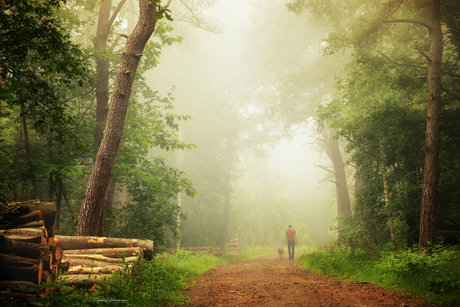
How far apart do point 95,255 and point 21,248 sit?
1.73 metres

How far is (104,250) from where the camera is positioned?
6.21 meters

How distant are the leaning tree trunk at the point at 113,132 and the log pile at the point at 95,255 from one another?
0.58 metres

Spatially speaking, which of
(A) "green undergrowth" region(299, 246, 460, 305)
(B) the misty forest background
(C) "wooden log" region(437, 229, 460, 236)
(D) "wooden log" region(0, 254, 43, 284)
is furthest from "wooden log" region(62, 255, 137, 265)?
(C) "wooden log" region(437, 229, 460, 236)

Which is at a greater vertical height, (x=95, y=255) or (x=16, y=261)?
(x=16, y=261)

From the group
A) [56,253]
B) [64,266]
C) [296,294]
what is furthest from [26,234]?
[296,294]

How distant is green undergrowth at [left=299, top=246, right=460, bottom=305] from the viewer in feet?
16.8

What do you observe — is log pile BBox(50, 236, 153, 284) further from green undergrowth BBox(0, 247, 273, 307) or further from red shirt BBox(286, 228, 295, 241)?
red shirt BBox(286, 228, 295, 241)

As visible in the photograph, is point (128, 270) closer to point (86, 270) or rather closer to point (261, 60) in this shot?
point (86, 270)

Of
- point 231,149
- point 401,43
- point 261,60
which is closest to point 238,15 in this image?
point 261,60

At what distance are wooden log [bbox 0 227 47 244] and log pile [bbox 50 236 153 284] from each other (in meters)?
0.58

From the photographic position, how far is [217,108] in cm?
2605

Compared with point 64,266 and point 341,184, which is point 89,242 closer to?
point 64,266

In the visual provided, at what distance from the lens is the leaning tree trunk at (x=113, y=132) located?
22.7ft

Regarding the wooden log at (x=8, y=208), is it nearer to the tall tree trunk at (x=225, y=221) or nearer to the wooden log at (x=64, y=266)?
the wooden log at (x=64, y=266)
